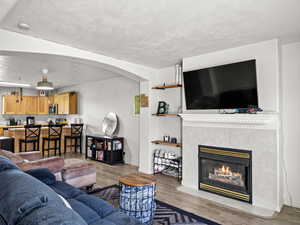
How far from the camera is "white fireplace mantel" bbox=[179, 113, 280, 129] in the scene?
111 inches

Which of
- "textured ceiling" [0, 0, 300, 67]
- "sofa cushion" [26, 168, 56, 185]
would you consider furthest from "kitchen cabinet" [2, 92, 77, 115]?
"sofa cushion" [26, 168, 56, 185]

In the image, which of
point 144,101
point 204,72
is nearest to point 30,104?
point 144,101

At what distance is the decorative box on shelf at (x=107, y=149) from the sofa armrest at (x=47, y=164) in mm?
2597

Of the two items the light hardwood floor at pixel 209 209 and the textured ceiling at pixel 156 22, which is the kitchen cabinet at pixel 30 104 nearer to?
the light hardwood floor at pixel 209 209

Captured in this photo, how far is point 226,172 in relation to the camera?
130 inches

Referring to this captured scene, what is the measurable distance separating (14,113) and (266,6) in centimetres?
915

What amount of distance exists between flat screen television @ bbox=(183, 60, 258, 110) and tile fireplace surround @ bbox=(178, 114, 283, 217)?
0.23 meters

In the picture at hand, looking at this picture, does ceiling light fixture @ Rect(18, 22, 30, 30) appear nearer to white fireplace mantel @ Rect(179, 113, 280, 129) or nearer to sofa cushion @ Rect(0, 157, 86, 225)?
sofa cushion @ Rect(0, 157, 86, 225)

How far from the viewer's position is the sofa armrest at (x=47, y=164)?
2.48m

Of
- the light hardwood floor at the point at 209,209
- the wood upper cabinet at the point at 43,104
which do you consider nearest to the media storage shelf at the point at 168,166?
the light hardwood floor at the point at 209,209

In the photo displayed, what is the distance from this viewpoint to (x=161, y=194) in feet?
11.3

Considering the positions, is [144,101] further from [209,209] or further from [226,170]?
[209,209]

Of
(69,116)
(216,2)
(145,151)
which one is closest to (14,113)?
(69,116)

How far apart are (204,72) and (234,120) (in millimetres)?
983
